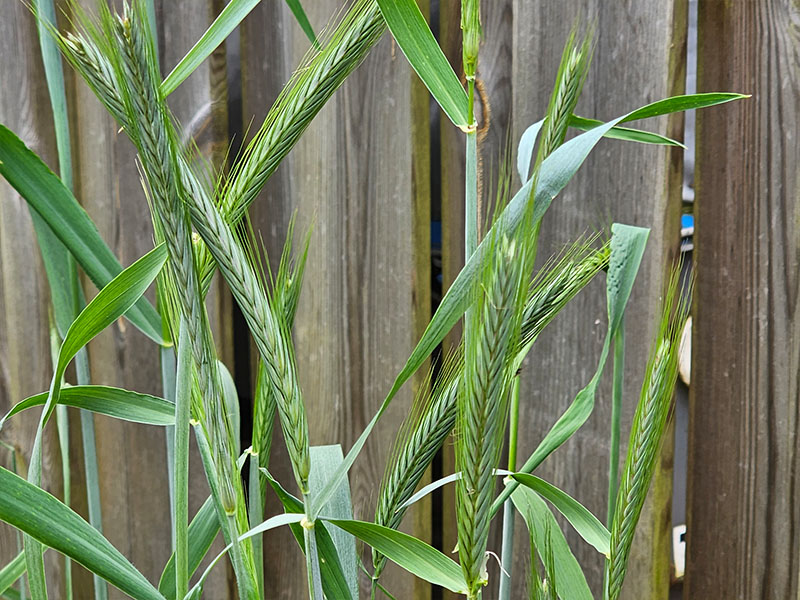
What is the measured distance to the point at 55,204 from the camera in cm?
48

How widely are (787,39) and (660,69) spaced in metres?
0.14

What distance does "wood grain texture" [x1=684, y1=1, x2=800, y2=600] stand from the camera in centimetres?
88

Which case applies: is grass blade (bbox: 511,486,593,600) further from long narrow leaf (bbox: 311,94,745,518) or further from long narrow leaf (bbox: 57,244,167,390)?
long narrow leaf (bbox: 57,244,167,390)

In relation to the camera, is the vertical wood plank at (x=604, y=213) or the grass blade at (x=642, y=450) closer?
the grass blade at (x=642, y=450)

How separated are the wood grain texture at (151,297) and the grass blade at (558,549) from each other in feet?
2.45

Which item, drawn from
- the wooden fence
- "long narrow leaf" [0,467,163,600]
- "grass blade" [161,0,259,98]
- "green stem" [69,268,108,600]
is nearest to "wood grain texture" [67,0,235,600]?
the wooden fence

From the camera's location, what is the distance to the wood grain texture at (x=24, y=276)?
3.85 feet

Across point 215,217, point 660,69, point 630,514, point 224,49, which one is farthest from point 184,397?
point 224,49

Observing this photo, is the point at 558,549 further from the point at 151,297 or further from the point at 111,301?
the point at 151,297

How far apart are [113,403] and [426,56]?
0.30 meters

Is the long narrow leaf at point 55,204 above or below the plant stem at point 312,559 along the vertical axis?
above

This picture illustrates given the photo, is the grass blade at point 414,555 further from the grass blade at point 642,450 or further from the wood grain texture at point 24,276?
the wood grain texture at point 24,276

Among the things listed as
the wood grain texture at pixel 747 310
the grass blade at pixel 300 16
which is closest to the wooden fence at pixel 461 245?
the wood grain texture at pixel 747 310

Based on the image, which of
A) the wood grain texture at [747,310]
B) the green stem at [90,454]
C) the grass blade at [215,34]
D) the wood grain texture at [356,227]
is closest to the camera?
the grass blade at [215,34]
